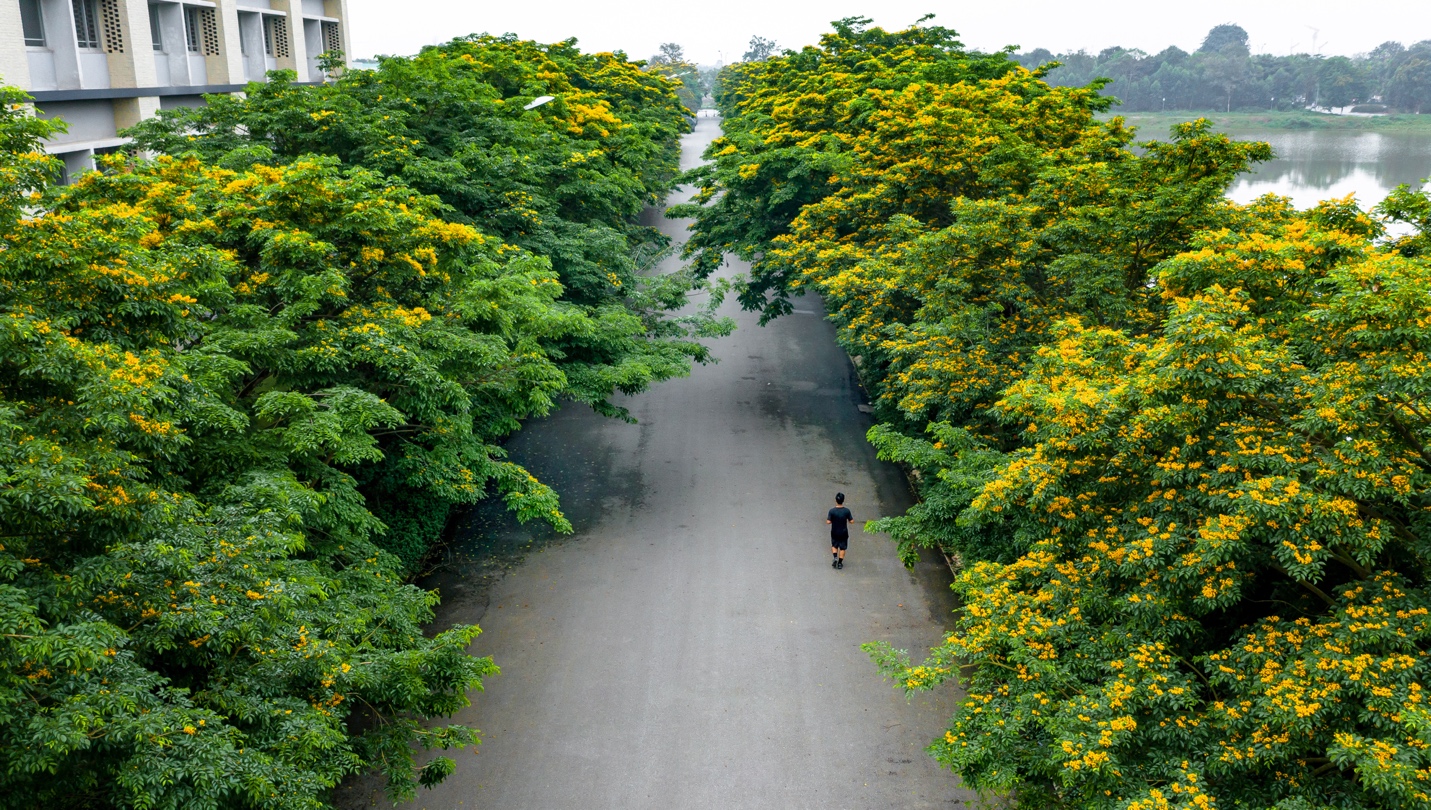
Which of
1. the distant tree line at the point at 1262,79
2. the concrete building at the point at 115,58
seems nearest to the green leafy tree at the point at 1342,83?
the distant tree line at the point at 1262,79

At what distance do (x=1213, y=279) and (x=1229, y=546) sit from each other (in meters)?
3.07

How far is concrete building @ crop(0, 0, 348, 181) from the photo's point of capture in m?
15.2

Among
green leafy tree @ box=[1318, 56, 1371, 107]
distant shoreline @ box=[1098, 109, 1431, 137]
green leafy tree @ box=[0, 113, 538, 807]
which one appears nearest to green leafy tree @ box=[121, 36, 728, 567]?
green leafy tree @ box=[0, 113, 538, 807]

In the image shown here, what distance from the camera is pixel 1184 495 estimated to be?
7125 mm

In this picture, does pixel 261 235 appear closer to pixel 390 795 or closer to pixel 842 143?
pixel 390 795

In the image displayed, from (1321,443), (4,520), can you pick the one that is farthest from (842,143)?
(4,520)

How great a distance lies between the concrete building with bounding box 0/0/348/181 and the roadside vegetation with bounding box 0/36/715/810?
2.11 m

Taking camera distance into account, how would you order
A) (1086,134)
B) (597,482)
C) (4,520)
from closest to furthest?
(4,520), (1086,134), (597,482)

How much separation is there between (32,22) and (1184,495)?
59.1 feet

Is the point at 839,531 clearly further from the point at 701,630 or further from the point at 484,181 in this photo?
the point at 484,181

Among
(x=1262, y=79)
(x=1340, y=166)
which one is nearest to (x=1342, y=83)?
(x=1262, y=79)

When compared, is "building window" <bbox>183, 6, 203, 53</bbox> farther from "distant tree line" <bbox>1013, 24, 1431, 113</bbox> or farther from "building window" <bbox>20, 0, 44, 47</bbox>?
"distant tree line" <bbox>1013, 24, 1431, 113</bbox>

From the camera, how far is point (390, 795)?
7059 mm

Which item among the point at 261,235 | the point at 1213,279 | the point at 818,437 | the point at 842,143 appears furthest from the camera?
the point at 842,143
